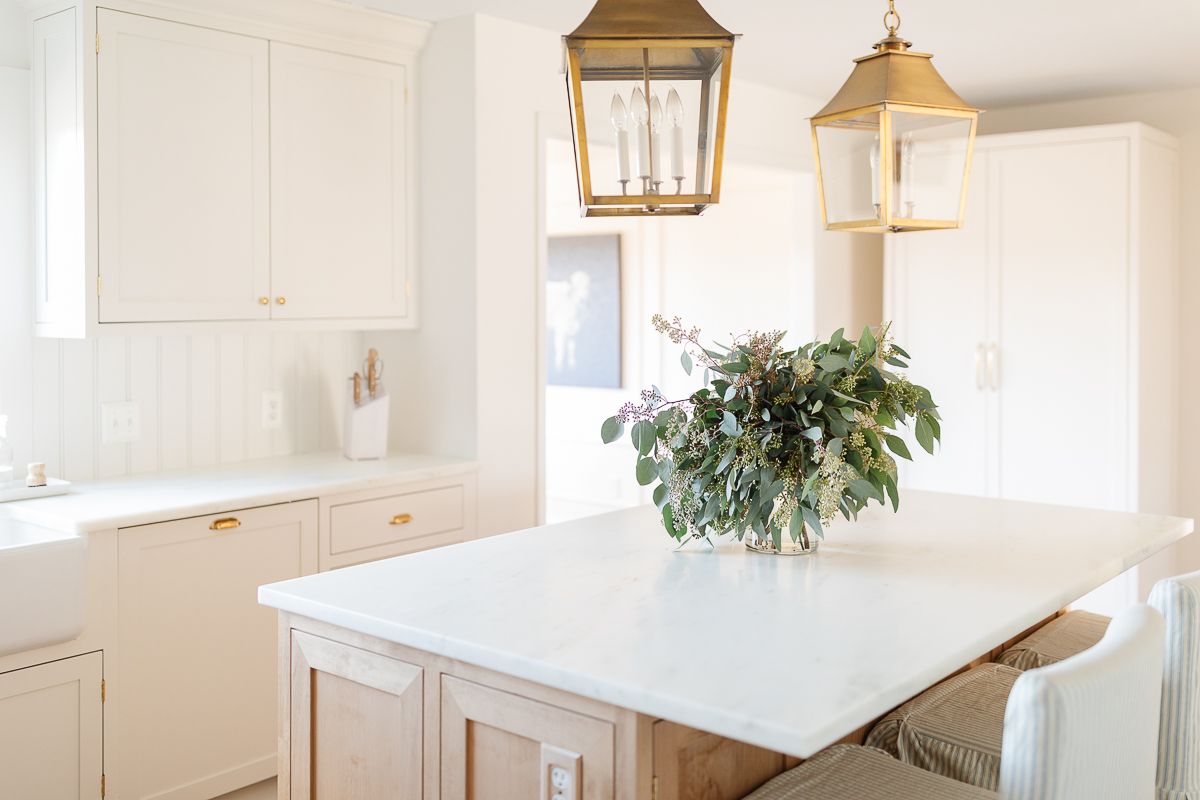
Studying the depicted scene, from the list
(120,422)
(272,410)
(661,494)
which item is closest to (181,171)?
(120,422)

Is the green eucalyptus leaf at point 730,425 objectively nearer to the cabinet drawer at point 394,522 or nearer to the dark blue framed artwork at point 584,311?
the cabinet drawer at point 394,522

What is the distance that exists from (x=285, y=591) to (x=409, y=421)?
2.01 m

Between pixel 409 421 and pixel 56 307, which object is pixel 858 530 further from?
pixel 56 307

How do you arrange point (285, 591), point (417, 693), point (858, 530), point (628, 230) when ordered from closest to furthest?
point (417, 693) < point (285, 591) < point (858, 530) < point (628, 230)

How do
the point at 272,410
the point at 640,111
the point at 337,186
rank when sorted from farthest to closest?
the point at 272,410
the point at 337,186
the point at 640,111

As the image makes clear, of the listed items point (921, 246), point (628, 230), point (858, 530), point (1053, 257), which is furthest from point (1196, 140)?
point (858, 530)

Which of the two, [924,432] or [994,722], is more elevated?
[924,432]

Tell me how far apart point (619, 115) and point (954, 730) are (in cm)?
116

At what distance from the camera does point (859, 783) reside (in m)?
1.68

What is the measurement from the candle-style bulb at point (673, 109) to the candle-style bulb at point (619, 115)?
65 millimetres

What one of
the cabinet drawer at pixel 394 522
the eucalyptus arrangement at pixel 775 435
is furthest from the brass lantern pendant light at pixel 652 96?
the cabinet drawer at pixel 394 522

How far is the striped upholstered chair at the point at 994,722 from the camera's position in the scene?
5.89 feet

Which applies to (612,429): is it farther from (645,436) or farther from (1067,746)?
(1067,746)

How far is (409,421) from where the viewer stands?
384 cm
